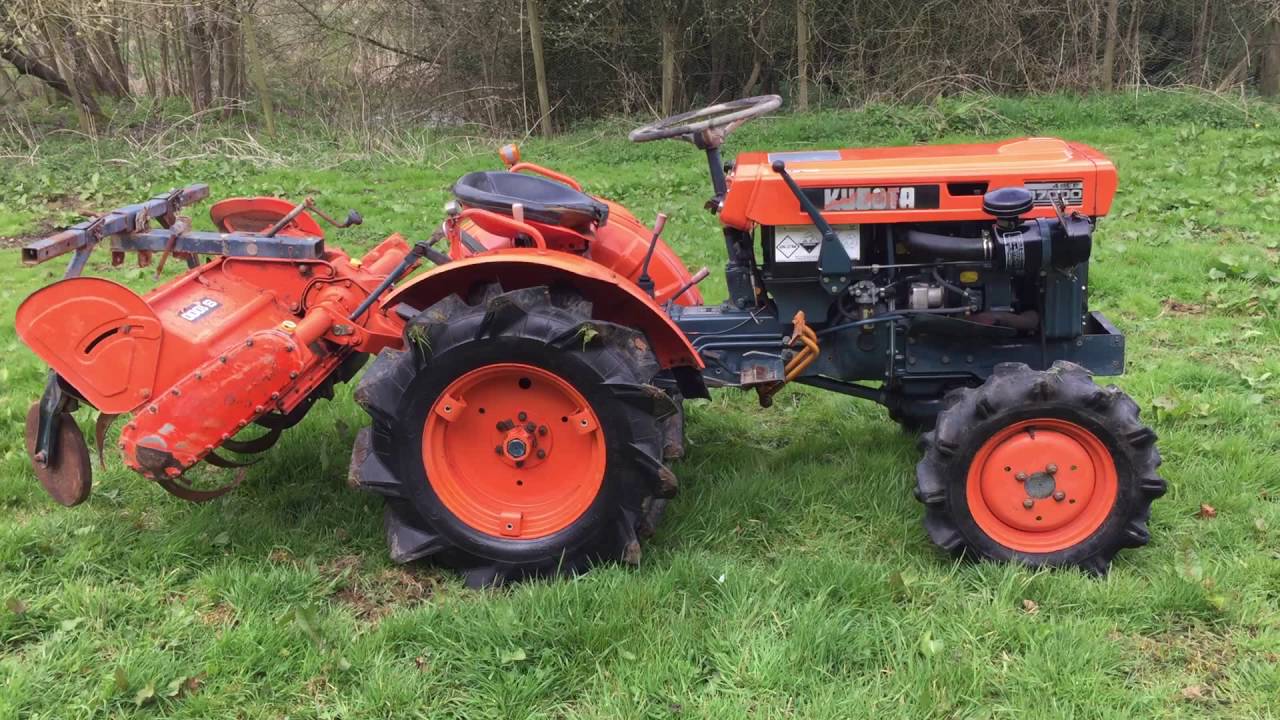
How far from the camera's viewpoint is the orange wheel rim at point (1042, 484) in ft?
9.17

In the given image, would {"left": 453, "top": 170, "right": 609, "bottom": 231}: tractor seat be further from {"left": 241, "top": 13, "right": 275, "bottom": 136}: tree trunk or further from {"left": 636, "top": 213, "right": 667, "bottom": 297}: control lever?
{"left": 241, "top": 13, "right": 275, "bottom": 136}: tree trunk

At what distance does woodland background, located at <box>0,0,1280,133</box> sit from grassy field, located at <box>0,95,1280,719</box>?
27.2 ft

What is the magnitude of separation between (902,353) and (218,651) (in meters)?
2.27

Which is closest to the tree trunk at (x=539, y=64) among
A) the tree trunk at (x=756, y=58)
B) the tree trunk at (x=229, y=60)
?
the tree trunk at (x=756, y=58)

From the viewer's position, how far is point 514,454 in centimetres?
290

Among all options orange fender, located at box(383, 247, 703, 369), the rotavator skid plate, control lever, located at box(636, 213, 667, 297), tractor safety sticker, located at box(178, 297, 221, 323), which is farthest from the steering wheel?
the rotavator skid plate

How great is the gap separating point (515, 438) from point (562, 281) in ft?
1.66

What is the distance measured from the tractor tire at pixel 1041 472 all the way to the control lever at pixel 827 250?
533mm

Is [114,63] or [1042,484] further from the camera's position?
[114,63]

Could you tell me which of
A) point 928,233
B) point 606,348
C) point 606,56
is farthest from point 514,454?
point 606,56

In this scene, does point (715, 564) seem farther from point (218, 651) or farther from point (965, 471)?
point (218, 651)

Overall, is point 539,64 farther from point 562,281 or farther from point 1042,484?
point 1042,484

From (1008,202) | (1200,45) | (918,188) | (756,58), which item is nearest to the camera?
(1008,202)

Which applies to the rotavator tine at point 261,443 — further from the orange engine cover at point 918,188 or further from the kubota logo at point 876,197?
the kubota logo at point 876,197
